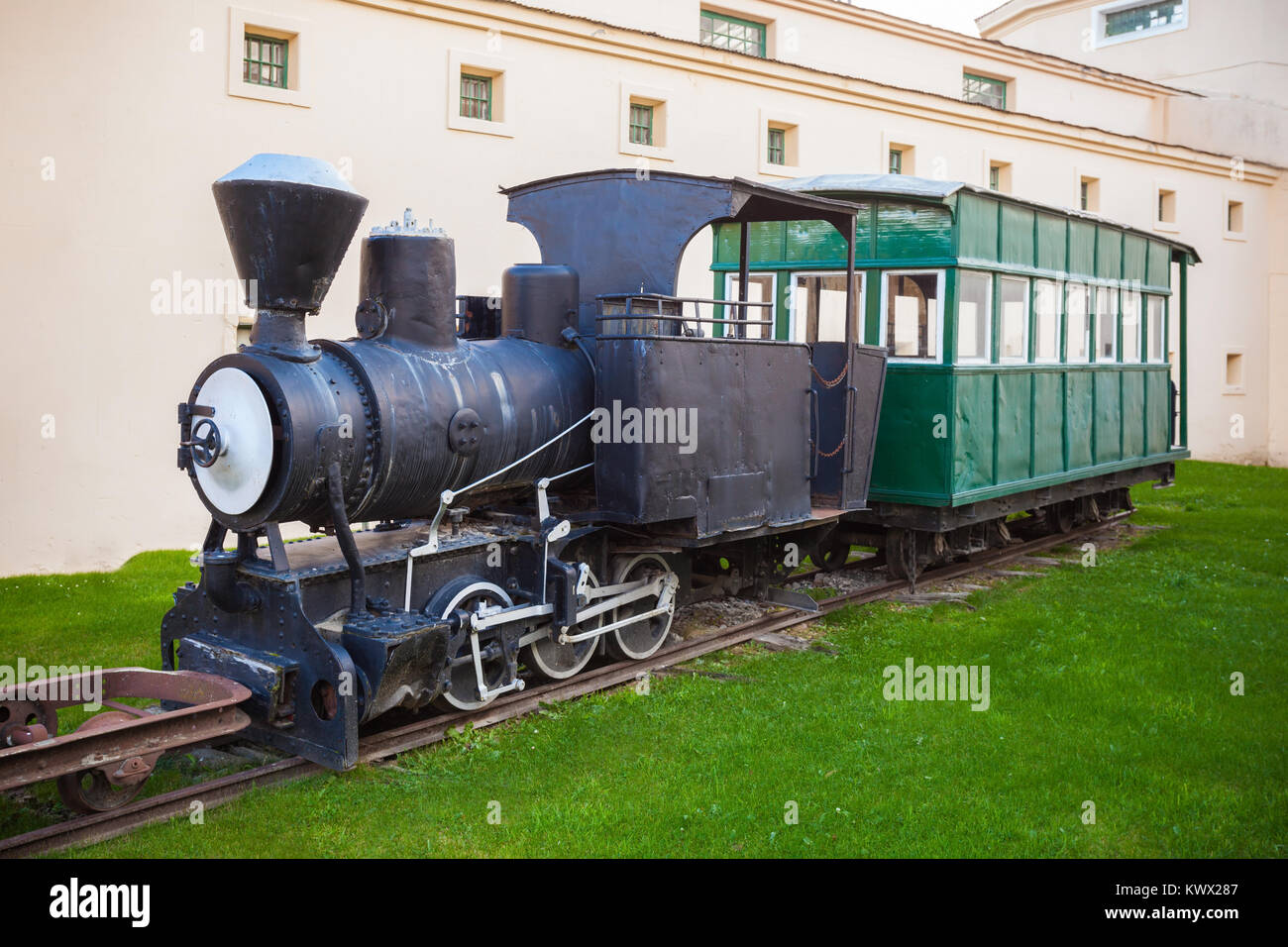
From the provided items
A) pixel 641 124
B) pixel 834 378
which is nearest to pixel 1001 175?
pixel 641 124

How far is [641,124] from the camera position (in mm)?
15805

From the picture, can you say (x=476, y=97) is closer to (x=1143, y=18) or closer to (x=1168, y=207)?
(x=1168, y=207)

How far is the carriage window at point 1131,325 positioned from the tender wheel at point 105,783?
12632 millimetres

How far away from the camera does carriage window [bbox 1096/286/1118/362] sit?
44.4 feet

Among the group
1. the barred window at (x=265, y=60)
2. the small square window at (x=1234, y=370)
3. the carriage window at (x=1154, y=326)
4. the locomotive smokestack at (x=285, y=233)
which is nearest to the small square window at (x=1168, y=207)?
the small square window at (x=1234, y=370)

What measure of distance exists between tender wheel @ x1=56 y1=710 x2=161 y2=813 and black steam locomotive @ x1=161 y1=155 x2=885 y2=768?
0.73 metres

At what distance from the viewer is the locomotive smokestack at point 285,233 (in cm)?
575

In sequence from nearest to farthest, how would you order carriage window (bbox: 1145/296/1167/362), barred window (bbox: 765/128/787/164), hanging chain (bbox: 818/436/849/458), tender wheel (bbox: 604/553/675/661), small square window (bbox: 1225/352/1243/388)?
tender wheel (bbox: 604/553/675/661) → hanging chain (bbox: 818/436/849/458) → carriage window (bbox: 1145/296/1167/362) → barred window (bbox: 765/128/787/164) → small square window (bbox: 1225/352/1243/388)

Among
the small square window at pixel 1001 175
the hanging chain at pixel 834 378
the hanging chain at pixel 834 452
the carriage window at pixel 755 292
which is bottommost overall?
the hanging chain at pixel 834 452

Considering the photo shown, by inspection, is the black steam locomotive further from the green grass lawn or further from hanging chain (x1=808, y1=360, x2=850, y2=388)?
the green grass lawn

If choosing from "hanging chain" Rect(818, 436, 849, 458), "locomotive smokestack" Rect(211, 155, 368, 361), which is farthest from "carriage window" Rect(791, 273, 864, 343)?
"locomotive smokestack" Rect(211, 155, 368, 361)

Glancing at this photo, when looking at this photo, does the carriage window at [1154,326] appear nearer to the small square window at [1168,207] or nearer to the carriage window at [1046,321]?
the carriage window at [1046,321]
